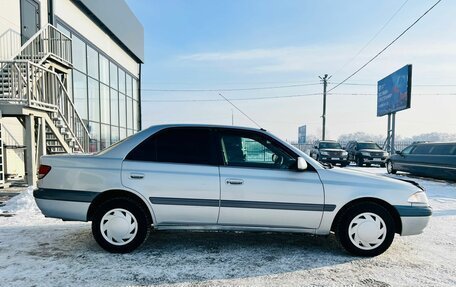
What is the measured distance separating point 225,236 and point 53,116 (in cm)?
794

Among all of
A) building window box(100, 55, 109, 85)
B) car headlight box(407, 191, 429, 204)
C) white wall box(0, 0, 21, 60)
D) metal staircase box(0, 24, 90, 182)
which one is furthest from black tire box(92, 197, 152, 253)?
building window box(100, 55, 109, 85)

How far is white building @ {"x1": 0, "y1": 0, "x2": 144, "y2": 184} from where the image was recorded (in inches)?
343

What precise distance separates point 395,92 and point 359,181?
844 inches

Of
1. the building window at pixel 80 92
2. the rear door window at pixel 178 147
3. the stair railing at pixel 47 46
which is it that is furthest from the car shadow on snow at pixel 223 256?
the building window at pixel 80 92

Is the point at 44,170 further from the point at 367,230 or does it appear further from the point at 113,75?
the point at 113,75

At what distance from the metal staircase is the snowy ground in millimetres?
4416

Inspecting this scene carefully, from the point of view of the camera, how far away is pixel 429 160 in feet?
40.5

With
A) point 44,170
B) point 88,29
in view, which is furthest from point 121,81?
point 44,170

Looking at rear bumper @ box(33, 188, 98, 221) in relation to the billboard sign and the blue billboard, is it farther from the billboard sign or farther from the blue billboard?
the billboard sign

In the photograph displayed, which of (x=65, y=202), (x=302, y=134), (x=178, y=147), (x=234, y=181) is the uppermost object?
(x=302, y=134)

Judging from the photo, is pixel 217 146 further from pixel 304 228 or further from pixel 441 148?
pixel 441 148

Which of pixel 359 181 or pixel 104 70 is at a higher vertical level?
pixel 104 70

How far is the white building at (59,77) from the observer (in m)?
8.71

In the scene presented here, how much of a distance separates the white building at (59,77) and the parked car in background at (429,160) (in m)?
12.8
